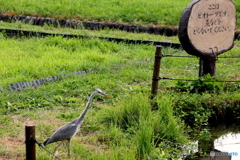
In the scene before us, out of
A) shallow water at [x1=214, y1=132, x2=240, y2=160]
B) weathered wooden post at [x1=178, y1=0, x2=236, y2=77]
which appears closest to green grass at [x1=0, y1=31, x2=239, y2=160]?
shallow water at [x1=214, y1=132, x2=240, y2=160]

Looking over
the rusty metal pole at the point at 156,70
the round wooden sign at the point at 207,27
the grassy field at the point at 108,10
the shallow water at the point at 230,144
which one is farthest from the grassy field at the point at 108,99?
the grassy field at the point at 108,10

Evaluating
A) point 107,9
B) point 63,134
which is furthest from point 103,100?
point 107,9

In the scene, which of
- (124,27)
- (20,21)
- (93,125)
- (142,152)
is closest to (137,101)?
(93,125)

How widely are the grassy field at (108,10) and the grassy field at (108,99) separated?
4339 millimetres

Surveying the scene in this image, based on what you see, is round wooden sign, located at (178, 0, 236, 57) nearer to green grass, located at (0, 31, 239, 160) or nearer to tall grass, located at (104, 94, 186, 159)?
green grass, located at (0, 31, 239, 160)

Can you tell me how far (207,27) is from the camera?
731 centimetres

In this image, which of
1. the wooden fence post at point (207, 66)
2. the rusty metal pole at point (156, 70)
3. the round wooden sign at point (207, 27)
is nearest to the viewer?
the rusty metal pole at point (156, 70)

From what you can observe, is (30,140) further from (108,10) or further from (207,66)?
(108,10)

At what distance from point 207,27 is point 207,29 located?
34 millimetres

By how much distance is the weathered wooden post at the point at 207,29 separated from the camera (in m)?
7.01

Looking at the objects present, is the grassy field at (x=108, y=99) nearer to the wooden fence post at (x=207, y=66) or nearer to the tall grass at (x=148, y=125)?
the tall grass at (x=148, y=125)

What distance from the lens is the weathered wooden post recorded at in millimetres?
7012

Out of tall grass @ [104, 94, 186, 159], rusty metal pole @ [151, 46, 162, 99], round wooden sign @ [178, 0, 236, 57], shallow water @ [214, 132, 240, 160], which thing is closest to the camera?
tall grass @ [104, 94, 186, 159]

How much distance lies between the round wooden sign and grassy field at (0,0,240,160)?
26.1 inches
